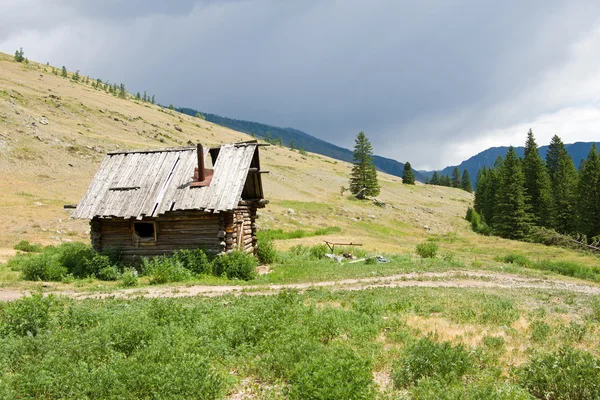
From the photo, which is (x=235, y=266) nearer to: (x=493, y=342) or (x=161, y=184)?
(x=161, y=184)

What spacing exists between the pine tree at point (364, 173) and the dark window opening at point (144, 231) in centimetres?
5521

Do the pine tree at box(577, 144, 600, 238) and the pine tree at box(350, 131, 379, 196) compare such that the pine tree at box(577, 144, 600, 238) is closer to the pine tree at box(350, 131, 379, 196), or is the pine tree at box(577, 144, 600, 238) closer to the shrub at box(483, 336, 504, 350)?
the pine tree at box(350, 131, 379, 196)

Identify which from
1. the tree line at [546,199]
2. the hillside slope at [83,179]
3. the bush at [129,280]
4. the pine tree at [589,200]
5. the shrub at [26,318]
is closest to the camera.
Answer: the shrub at [26,318]

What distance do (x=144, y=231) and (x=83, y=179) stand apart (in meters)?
28.7

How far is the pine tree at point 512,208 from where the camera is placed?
52531 mm

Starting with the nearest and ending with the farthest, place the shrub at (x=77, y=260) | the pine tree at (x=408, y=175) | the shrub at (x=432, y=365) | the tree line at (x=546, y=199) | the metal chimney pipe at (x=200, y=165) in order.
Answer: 1. the shrub at (x=432, y=365)
2. the shrub at (x=77, y=260)
3. the metal chimney pipe at (x=200, y=165)
4. the tree line at (x=546, y=199)
5. the pine tree at (x=408, y=175)

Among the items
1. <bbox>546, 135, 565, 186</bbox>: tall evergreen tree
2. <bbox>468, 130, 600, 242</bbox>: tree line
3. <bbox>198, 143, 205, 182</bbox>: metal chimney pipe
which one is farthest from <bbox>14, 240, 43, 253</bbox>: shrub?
<bbox>546, 135, 565, 186</bbox>: tall evergreen tree

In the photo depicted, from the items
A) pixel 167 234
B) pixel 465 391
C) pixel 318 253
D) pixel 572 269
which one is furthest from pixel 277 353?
pixel 572 269

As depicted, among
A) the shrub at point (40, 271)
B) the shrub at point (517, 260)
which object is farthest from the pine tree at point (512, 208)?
the shrub at point (40, 271)

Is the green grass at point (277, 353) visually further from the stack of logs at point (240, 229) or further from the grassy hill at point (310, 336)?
the stack of logs at point (240, 229)

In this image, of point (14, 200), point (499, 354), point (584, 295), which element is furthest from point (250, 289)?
point (14, 200)

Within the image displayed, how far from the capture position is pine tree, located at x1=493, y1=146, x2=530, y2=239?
52.5m

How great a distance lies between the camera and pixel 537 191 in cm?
5622

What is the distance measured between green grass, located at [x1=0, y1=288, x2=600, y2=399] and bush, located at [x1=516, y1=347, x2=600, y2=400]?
18mm
